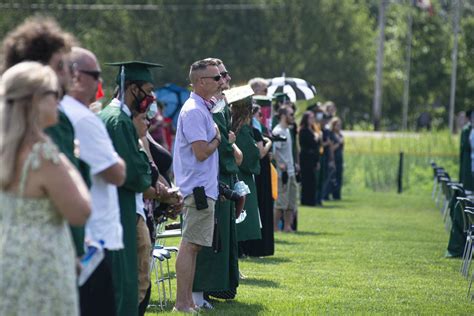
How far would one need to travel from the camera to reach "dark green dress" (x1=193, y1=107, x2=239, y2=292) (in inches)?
460

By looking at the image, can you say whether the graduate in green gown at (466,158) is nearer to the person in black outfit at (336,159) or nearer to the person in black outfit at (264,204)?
the person in black outfit at (336,159)

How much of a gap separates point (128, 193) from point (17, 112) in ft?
8.26

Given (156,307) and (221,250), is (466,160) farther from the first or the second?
(156,307)

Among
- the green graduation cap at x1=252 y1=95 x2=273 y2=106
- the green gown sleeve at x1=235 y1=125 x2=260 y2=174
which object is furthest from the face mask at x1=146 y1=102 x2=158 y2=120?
the green graduation cap at x1=252 y1=95 x2=273 y2=106

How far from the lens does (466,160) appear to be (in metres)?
27.5

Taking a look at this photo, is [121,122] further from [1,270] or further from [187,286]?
[187,286]

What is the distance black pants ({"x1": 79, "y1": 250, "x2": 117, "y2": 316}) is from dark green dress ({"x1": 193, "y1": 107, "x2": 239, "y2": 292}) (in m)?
4.18

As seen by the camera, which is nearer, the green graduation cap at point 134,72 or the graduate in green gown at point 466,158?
the green graduation cap at point 134,72

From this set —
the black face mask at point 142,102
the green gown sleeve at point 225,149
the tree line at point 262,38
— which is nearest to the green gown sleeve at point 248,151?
the green gown sleeve at point 225,149

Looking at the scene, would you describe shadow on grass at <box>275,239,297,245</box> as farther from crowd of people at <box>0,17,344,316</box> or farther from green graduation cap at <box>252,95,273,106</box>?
crowd of people at <box>0,17,344,316</box>

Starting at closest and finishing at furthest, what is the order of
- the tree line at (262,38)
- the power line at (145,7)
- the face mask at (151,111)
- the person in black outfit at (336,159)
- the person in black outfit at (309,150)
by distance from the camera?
the face mask at (151,111) < the person in black outfit at (309,150) < the person in black outfit at (336,159) < the power line at (145,7) < the tree line at (262,38)

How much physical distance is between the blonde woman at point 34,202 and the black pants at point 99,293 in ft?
3.63

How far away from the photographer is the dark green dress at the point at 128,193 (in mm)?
8352

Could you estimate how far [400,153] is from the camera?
116 ft
